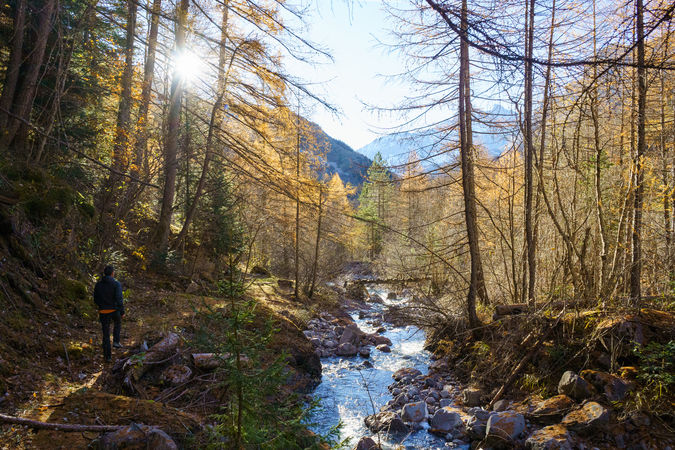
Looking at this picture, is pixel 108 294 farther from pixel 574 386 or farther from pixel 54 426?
pixel 574 386

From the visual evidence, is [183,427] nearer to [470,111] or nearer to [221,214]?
[470,111]

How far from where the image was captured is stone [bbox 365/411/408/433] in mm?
5598

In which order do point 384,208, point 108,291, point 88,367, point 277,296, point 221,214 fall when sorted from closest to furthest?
1. point 88,367
2. point 108,291
3. point 221,214
4. point 277,296
5. point 384,208

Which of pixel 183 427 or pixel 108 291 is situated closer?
pixel 183 427

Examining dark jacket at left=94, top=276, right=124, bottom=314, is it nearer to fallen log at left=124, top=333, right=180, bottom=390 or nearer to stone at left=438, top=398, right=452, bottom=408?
fallen log at left=124, top=333, right=180, bottom=390

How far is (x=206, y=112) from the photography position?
11945mm

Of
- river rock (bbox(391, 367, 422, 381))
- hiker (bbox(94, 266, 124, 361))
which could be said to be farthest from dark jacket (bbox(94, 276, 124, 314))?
river rock (bbox(391, 367, 422, 381))

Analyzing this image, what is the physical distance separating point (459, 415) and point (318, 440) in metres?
3.31

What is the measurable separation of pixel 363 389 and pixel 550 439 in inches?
158

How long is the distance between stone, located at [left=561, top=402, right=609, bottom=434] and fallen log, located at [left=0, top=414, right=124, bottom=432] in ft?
16.2

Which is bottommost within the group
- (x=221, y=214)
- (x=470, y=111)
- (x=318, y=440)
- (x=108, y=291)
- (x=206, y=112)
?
(x=318, y=440)

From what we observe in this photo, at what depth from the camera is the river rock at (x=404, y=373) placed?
25.6 feet

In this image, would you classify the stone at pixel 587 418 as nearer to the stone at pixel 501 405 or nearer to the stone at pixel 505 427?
the stone at pixel 505 427

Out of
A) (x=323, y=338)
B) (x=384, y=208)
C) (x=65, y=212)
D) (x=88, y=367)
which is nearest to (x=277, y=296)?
(x=323, y=338)
